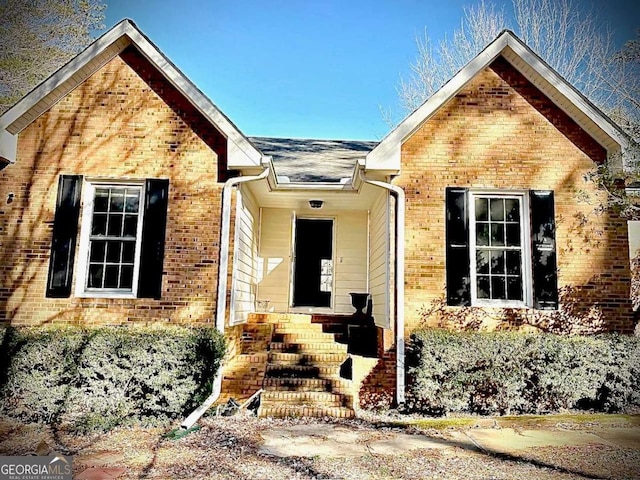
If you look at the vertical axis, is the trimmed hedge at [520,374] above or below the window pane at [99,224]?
below

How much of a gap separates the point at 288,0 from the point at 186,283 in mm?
5982

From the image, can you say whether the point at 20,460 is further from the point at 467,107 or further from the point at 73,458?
the point at 467,107

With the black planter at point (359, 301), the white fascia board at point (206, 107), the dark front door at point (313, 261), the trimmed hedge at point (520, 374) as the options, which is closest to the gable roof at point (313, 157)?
the white fascia board at point (206, 107)

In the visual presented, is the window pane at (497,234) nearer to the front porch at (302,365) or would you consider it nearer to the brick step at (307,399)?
the front porch at (302,365)

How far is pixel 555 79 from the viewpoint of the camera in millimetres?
8047

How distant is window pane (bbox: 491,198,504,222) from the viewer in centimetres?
827

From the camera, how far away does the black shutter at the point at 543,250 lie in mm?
7906

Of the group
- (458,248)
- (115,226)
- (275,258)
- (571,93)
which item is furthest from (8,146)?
(571,93)

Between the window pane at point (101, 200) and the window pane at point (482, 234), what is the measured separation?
629cm

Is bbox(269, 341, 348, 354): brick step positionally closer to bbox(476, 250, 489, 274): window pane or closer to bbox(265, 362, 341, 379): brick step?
bbox(265, 362, 341, 379): brick step

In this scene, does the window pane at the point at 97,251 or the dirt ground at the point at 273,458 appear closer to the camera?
the dirt ground at the point at 273,458

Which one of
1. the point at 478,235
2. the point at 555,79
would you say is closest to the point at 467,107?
the point at 555,79

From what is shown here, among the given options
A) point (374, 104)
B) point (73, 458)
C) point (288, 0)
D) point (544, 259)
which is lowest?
point (73, 458)

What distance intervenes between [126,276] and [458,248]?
18.0ft
